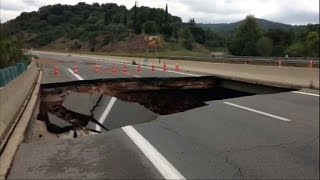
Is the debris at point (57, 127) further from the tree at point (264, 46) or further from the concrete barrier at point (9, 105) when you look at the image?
the tree at point (264, 46)

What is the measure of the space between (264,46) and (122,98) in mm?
74196

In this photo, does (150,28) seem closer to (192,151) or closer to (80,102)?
(80,102)

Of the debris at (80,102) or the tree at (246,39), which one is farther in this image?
the tree at (246,39)

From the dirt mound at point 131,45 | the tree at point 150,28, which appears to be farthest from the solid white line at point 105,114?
the tree at point 150,28

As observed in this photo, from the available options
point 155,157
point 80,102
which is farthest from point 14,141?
point 80,102

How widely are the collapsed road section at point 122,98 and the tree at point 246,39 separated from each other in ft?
239

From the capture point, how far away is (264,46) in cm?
8969

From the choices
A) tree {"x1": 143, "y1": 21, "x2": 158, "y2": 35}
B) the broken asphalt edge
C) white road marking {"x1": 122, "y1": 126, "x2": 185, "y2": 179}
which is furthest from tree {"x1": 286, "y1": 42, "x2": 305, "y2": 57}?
white road marking {"x1": 122, "y1": 126, "x2": 185, "y2": 179}

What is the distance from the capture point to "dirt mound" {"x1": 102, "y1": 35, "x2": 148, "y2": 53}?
106m

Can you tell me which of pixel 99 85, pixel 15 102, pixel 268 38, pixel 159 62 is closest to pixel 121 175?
pixel 15 102

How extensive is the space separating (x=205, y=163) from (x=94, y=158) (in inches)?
68.0

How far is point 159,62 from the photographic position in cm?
4172

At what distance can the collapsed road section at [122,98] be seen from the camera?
45.4 ft

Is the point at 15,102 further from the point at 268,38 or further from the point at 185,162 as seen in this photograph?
the point at 268,38
